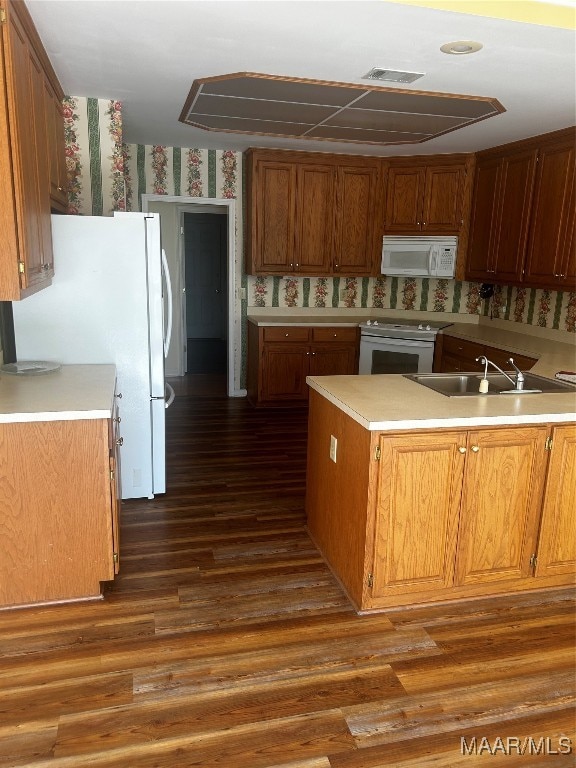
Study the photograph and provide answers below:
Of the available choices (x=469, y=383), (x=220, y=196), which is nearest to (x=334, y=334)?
(x=220, y=196)

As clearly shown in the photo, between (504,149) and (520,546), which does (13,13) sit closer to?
(520,546)

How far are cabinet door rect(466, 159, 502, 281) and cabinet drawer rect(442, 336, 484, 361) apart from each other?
592 mm

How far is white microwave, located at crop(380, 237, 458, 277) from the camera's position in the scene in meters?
5.31

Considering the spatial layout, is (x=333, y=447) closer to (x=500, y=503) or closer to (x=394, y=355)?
(x=500, y=503)

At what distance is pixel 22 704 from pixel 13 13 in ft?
7.86

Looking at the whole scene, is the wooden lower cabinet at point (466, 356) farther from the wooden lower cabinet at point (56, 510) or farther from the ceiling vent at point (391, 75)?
the wooden lower cabinet at point (56, 510)

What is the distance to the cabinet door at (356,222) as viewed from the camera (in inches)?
219

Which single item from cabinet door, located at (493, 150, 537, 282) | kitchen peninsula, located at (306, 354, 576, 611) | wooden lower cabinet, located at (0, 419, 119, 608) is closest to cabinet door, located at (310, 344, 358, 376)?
cabinet door, located at (493, 150, 537, 282)

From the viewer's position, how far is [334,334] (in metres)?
5.67

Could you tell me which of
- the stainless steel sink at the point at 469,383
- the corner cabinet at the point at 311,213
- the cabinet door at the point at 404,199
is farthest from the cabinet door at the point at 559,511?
the corner cabinet at the point at 311,213

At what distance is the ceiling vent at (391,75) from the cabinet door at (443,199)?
2224mm

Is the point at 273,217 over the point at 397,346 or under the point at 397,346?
over

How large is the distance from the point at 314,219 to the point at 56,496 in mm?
3978

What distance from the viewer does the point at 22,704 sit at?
1.93 meters
